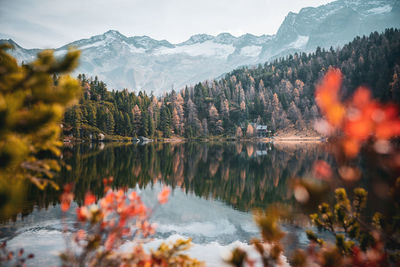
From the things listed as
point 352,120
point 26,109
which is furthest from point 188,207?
point 26,109

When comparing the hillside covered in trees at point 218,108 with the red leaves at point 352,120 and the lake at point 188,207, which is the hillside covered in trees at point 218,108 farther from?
the red leaves at point 352,120

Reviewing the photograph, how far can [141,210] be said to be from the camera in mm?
5695

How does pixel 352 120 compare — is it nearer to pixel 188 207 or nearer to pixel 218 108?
pixel 188 207

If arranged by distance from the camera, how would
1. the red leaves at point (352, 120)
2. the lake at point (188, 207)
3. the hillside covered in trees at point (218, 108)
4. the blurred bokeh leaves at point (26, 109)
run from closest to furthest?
the blurred bokeh leaves at point (26, 109), the red leaves at point (352, 120), the lake at point (188, 207), the hillside covered in trees at point (218, 108)

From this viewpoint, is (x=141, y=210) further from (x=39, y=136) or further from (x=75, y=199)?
(x=75, y=199)

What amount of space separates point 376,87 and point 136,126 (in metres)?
157

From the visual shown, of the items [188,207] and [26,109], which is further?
[188,207]

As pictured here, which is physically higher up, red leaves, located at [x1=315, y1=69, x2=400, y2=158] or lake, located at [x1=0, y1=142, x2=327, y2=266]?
red leaves, located at [x1=315, y1=69, x2=400, y2=158]

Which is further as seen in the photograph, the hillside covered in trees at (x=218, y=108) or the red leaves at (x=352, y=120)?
the hillside covered in trees at (x=218, y=108)

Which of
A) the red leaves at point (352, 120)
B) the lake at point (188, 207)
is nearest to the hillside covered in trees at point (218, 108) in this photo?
the lake at point (188, 207)

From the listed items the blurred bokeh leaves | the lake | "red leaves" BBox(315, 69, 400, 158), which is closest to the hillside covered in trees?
the lake

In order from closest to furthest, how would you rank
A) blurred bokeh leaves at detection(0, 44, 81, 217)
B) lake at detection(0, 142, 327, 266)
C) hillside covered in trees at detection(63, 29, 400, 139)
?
1. blurred bokeh leaves at detection(0, 44, 81, 217)
2. lake at detection(0, 142, 327, 266)
3. hillside covered in trees at detection(63, 29, 400, 139)

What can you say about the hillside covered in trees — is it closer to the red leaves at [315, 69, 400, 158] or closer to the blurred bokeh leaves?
the red leaves at [315, 69, 400, 158]

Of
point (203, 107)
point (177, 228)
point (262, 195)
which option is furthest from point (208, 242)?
point (203, 107)
